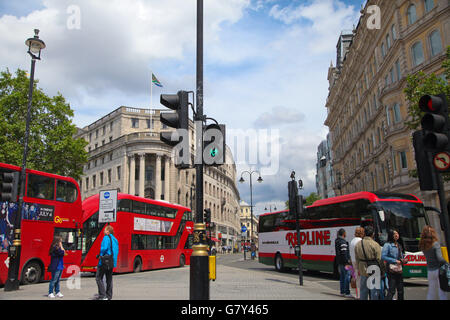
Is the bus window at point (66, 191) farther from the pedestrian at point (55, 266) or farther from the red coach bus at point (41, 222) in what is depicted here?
the pedestrian at point (55, 266)

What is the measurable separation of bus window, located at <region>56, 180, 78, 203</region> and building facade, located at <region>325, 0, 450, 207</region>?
2224 cm

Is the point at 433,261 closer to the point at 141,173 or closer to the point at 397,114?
the point at 397,114

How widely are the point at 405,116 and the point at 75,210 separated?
82.8ft

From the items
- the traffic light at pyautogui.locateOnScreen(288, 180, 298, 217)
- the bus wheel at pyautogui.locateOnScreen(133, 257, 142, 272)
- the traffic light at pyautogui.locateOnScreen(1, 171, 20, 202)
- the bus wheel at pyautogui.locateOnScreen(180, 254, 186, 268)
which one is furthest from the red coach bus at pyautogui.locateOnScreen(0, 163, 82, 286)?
the bus wheel at pyautogui.locateOnScreen(180, 254, 186, 268)

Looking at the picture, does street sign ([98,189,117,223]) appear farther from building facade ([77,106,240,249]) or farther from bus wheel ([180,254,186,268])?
building facade ([77,106,240,249])

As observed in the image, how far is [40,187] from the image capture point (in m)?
14.9

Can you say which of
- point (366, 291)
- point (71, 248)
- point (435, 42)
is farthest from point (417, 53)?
point (71, 248)

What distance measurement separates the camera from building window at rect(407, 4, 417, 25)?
2815 centimetres

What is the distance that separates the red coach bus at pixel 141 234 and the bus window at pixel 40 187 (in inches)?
138

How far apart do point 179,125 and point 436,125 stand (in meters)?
3.95

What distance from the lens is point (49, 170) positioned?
94.7ft

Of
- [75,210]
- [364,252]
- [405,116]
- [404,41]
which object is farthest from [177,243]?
[404,41]
